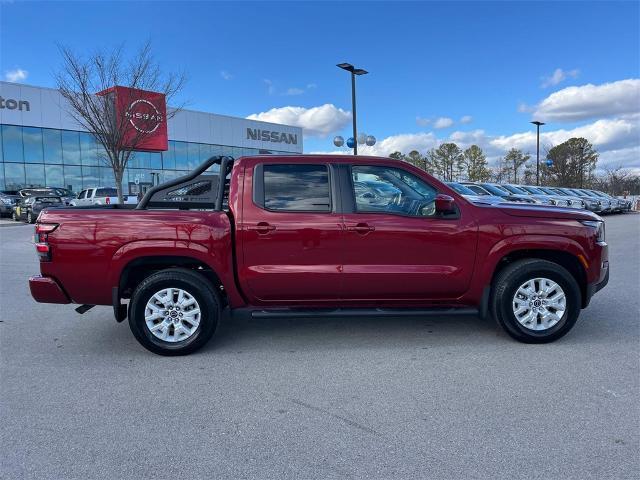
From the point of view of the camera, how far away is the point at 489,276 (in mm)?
4527

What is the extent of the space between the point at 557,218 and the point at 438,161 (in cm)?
5259

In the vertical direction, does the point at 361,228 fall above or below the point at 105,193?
below

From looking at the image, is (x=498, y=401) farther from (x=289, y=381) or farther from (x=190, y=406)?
(x=190, y=406)

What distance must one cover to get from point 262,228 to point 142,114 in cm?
1648

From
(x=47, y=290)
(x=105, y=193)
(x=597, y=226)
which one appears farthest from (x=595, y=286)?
(x=105, y=193)

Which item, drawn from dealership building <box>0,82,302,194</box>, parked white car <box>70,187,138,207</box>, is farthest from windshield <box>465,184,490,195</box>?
dealership building <box>0,82,302,194</box>

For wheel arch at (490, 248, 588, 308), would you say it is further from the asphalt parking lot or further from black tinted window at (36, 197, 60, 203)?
black tinted window at (36, 197, 60, 203)

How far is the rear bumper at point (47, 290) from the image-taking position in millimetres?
4398

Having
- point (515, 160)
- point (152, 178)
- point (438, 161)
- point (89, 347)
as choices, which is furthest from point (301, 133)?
point (89, 347)

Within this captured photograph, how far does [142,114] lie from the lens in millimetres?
18781

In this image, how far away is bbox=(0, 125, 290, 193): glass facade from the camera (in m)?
32.7

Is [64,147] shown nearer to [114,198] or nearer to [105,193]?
[105,193]

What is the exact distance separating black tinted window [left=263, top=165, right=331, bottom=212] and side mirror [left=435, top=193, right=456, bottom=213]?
1008 mm

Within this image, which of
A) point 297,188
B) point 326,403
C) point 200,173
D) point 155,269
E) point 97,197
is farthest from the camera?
point 97,197
